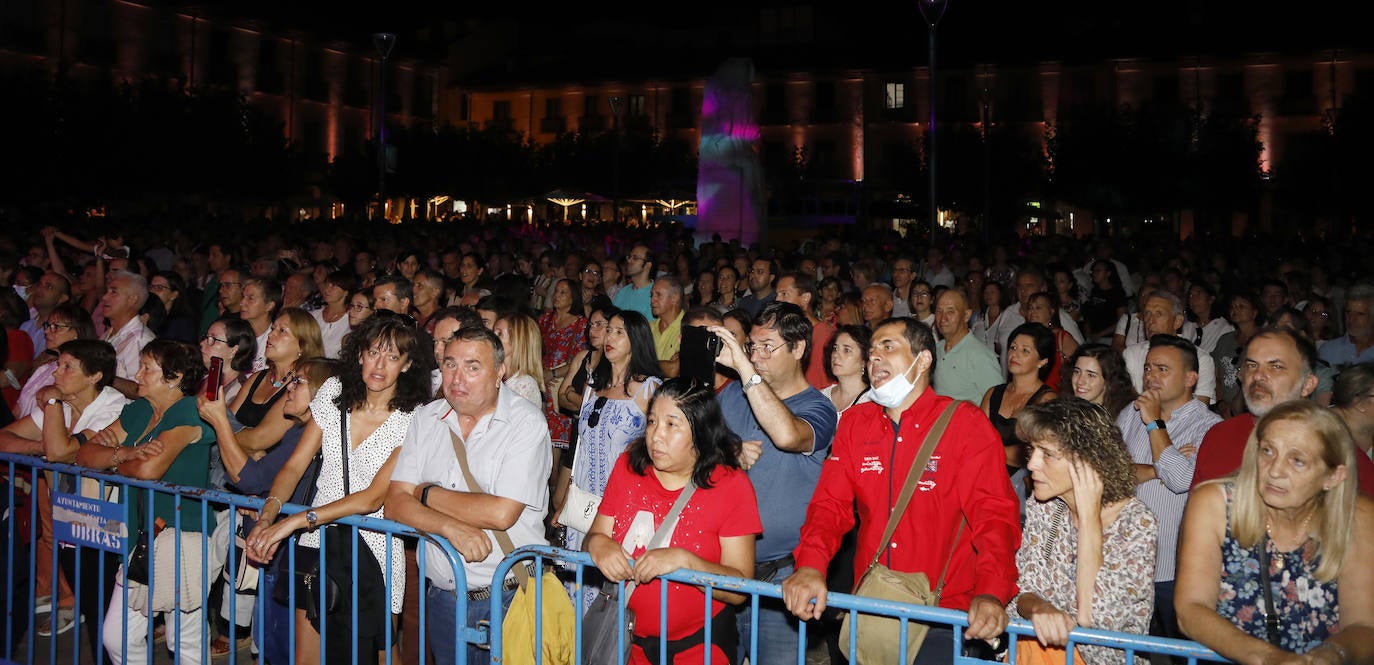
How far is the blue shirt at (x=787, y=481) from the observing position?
198 inches

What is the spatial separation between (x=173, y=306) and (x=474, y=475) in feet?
20.8

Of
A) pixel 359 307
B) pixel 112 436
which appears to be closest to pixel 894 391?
pixel 112 436

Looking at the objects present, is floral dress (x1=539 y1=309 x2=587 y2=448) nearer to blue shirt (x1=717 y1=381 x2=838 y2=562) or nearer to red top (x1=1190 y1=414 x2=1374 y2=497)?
blue shirt (x1=717 y1=381 x2=838 y2=562)

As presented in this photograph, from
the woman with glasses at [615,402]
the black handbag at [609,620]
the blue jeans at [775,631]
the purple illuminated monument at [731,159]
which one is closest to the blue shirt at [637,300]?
the woman with glasses at [615,402]

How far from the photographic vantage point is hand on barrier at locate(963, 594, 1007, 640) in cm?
346

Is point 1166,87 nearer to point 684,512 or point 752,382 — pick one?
point 752,382

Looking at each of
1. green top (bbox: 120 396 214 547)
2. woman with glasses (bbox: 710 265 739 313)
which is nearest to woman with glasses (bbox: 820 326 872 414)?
green top (bbox: 120 396 214 547)

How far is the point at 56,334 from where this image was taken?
23.4 ft

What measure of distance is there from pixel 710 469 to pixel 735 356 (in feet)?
1.87

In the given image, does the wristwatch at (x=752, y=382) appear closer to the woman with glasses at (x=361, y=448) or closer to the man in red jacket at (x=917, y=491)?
the man in red jacket at (x=917, y=491)

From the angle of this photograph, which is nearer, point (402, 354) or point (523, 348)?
point (402, 354)

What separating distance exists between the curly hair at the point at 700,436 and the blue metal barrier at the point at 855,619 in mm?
459

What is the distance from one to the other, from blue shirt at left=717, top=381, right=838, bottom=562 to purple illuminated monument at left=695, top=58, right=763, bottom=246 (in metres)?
19.4

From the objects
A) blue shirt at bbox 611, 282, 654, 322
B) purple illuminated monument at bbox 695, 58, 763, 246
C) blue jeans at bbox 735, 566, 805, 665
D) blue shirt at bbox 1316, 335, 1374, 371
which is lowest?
blue jeans at bbox 735, 566, 805, 665
